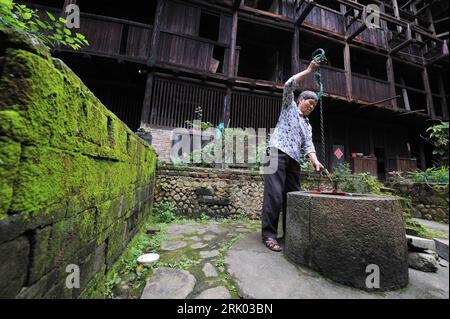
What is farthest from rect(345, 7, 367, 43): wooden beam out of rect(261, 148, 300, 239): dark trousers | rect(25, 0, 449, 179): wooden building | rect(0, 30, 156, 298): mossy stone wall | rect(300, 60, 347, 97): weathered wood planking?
rect(0, 30, 156, 298): mossy stone wall

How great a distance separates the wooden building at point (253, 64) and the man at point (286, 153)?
4.29m

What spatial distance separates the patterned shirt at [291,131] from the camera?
2645mm

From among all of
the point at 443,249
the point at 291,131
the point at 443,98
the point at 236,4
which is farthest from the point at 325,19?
the point at 443,249

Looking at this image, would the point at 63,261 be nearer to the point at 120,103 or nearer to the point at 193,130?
the point at 193,130

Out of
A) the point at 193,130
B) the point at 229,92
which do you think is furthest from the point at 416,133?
the point at 193,130

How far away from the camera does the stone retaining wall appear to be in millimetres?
954

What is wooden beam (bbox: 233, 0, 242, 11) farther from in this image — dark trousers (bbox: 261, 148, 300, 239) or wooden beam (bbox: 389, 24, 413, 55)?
wooden beam (bbox: 389, 24, 413, 55)

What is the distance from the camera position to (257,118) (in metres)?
7.80

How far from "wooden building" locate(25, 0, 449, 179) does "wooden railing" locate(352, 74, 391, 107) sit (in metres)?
0.05

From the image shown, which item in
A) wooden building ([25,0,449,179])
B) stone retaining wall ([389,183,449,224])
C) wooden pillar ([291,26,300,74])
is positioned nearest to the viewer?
stone retaining wall ([389,183,449,224])

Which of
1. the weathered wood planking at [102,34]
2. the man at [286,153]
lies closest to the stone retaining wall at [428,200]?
the man at [286,153]

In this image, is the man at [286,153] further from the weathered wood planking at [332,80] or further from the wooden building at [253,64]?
the weathered wood planking at [332,80]

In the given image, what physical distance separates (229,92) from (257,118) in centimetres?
146

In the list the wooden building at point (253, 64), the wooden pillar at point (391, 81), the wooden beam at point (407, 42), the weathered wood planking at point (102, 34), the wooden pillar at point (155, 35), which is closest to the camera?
the weathered wood planking at point (102, 34)
